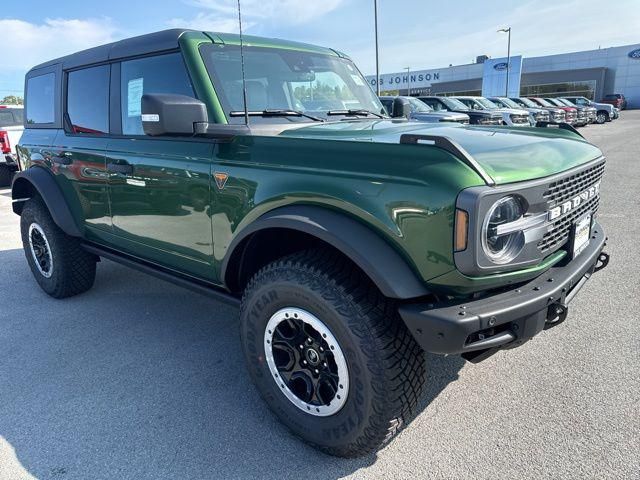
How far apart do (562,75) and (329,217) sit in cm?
5666

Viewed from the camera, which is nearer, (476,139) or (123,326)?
(476,139)

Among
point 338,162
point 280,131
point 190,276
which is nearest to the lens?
point 338,162

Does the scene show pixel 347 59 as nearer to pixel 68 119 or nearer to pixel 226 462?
pixel 68 119

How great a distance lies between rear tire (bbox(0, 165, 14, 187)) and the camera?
10711 mm

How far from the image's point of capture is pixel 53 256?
423 centimetres

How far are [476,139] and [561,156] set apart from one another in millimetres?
405

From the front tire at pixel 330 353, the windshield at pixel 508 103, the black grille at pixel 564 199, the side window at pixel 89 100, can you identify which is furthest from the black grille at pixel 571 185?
the windshield at pixel 508 103

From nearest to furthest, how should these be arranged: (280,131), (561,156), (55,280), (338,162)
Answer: (338,162)
(561,156)
(280,131)
(55,280)

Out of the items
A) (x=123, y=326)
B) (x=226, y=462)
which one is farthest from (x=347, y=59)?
(x=226, y=462)

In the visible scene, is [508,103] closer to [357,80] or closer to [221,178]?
[357,80]

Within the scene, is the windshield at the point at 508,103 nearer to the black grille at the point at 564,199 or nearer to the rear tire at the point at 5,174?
the rear tire at the point at 5,174

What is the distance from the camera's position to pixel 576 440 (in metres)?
2.31

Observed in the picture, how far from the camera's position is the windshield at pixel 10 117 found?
10.9 meters

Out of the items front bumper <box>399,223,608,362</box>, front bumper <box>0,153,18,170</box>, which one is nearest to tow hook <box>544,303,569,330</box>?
front bumper <box>399,223,608,362</box>
